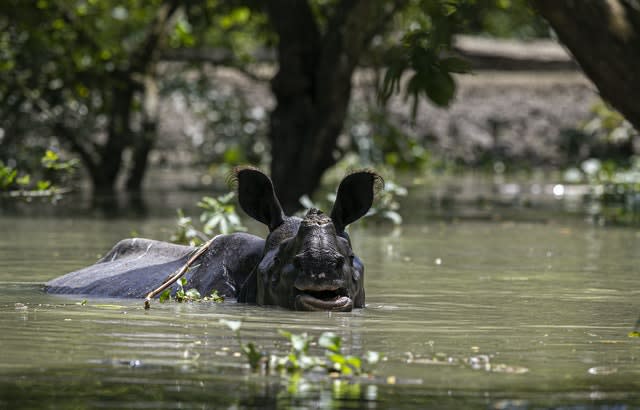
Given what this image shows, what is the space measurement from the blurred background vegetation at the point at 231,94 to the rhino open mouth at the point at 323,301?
1.16 metres

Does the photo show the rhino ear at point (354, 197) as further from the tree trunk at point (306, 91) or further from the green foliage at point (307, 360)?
the tree trunk at point (306, 91)

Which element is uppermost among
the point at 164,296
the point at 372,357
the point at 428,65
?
the point at 428,65

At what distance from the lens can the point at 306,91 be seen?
18.7 meters

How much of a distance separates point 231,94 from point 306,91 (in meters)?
15.5

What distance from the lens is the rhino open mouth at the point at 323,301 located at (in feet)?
27.5

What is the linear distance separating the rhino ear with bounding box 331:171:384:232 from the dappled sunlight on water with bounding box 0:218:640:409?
1.89 ft

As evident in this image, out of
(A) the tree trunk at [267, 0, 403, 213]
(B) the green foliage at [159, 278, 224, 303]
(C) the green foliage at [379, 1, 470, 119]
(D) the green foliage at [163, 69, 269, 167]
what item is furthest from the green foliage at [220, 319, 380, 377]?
(D) the green foliage at [163, 69, 269, 167]

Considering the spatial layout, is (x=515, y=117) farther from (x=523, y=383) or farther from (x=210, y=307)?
(x=523, y=383)

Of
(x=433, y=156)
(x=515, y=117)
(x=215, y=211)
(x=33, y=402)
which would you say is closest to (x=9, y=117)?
(x=215, y=211)

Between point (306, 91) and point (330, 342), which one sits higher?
point (306, 91)

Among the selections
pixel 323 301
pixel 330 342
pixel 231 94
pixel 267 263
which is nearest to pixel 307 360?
Answer: pixel 330 342

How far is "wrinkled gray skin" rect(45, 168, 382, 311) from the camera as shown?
27.5 ft

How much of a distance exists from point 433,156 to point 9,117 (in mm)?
13657

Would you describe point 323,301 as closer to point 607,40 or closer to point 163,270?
point 163,270
